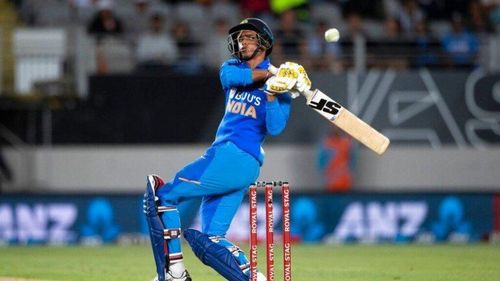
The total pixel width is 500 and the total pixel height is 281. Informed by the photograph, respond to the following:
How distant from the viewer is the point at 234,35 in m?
8.77

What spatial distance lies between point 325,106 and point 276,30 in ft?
33.5

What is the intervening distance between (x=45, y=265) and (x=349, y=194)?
669 cm

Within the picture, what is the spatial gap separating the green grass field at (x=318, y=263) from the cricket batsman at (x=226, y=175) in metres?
2.27

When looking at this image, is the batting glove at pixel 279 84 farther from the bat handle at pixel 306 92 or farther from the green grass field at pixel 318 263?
the green grass field at pixel 318 263

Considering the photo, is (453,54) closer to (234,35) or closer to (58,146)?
(58,146)

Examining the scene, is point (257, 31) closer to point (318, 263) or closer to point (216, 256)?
point (216, 256)

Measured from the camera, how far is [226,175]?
340 inches

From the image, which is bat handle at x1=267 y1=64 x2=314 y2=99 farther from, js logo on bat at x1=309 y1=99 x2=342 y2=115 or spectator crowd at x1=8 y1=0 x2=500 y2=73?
spectator crowd at x1=8 y1=0 x2=500 y2=73

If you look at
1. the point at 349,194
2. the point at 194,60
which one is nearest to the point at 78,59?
the point at 194,60

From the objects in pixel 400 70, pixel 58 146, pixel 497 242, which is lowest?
pixel 497 242

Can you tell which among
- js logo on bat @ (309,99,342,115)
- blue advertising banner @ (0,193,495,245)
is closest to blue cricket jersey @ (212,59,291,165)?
js logo on bat @ (309,99,342,115)

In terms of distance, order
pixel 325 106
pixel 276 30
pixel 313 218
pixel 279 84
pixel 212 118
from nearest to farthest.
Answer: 1. pixel 279 84
2. pixel 325 106
3. pixel 313 218
4. pixel 276 30
5. pixel 212 118

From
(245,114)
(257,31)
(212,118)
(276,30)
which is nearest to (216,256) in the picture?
(245,114)

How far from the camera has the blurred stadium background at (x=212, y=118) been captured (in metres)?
18.1
